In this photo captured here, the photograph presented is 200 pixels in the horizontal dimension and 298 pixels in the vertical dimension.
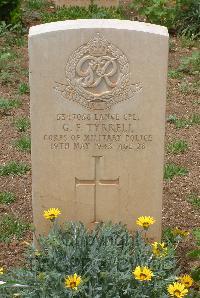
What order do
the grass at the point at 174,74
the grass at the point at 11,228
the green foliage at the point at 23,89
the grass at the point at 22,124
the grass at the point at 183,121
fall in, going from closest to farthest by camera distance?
the grass at the point at 11,228
the grass at the point at 22,124
the grass at the point at 183,121
the green foliage at the point at 23,89
the grass at the point at 174,74

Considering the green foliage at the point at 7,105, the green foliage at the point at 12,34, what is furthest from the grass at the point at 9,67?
the green foliage at the point at 7,105

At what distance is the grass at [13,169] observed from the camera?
229 inches

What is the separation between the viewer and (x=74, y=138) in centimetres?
425

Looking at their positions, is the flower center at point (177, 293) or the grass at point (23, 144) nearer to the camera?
the flower center at point (177, 293)

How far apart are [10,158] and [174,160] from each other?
1.40 metres

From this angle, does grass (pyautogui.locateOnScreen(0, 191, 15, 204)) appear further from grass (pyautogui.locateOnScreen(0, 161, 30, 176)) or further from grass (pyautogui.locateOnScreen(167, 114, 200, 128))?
grass (pyautogui.locateOnScreen(167, 114, 200, 128))

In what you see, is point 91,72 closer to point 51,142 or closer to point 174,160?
point 51,142

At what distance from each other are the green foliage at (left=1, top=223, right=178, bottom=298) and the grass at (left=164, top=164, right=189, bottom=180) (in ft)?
4.96

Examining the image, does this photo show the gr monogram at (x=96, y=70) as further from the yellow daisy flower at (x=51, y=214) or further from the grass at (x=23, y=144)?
the grass at (x=23, y=144)

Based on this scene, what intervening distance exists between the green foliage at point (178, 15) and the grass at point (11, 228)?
187 inches

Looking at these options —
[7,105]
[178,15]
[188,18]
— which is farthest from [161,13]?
[7,105]

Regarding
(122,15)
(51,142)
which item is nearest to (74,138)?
(51,142)

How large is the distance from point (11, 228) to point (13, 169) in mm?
953

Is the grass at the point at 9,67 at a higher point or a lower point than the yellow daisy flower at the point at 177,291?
higher
